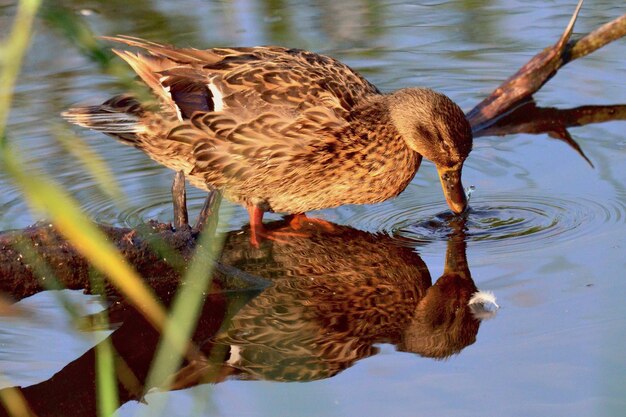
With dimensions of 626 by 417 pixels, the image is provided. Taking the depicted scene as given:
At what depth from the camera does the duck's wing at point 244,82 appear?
257 inches

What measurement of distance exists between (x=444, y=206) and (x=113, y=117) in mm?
2031

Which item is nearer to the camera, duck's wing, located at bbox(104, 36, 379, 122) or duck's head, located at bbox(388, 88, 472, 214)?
duck's head, located at bbox(388, 88, 472, 214)

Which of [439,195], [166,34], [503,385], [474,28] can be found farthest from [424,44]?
[503,385]

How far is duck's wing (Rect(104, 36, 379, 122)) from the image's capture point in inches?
257

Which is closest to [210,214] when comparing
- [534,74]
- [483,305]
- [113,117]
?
[483,305]

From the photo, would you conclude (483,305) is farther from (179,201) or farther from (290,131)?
(290,131)

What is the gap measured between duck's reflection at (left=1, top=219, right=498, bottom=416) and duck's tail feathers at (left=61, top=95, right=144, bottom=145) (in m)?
1.10

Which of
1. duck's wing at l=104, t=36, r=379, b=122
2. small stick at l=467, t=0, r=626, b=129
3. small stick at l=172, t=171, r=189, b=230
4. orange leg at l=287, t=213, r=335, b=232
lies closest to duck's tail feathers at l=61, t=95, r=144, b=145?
duck's wing at l=104, t=36, r=379, b=122

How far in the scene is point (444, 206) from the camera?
6676 millimetres

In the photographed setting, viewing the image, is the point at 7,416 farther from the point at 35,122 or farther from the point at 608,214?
the point at 35,122

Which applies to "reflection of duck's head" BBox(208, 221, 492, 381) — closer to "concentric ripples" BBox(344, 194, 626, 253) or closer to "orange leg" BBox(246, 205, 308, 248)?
"orange leg" BBox(246, 205, 308, 248)

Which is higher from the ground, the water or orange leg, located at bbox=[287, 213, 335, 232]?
the water

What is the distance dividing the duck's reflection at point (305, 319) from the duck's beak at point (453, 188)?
8.0 inches

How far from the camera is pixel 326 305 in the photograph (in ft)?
17.5
